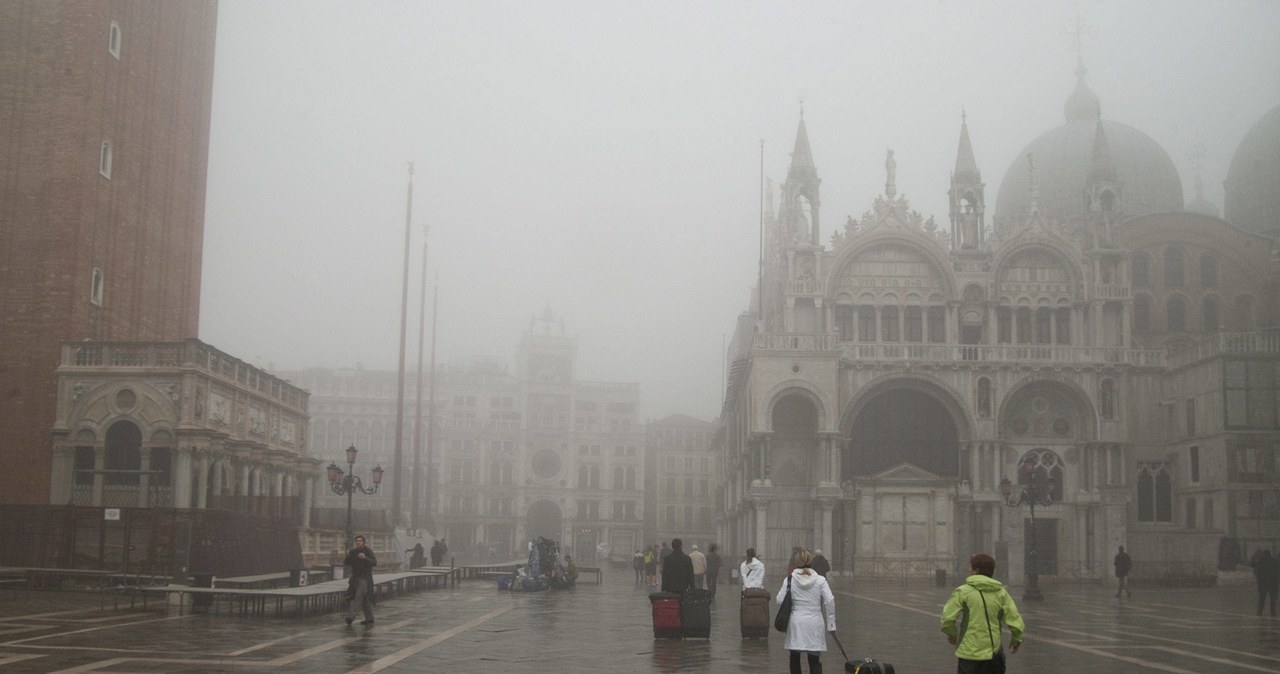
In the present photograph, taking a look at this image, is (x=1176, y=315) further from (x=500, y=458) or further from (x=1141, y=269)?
(x=500, y=458)

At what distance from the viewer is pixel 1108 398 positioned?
57.9 metres

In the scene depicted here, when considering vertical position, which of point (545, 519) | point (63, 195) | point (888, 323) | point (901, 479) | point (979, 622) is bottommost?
point (545, 519)

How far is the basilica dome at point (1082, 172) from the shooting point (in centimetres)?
7319

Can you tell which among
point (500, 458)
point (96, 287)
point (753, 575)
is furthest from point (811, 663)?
point (500, 458)

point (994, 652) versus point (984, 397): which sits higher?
point (984, 397)

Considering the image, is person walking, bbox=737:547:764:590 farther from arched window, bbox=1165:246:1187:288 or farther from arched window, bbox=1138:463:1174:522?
arched window, bbox=1165:246:1187:288

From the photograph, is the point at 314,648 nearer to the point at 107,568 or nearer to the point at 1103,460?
the point at 107,568

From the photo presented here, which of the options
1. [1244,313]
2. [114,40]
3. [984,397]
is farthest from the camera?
[1244,313]

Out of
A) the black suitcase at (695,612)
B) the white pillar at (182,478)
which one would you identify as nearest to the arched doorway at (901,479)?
the white pillar at (182,478)

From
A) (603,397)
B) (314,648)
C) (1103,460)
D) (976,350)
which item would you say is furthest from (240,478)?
(603,397)

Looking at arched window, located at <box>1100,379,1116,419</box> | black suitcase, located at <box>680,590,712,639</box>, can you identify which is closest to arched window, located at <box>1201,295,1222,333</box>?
arched window, located at <box>1100,379,1116,419</box>

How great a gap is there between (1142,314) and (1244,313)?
4897 millimetres

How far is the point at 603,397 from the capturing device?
117938 mm

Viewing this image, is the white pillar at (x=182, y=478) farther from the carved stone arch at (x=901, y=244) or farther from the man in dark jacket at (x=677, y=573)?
the carved stone arch at (x=901, y=244)
